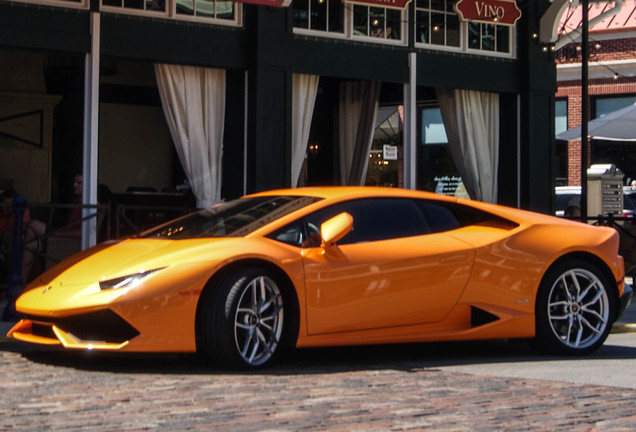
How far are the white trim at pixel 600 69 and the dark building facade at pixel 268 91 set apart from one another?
12.8 metres

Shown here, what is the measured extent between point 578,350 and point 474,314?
0.96 m

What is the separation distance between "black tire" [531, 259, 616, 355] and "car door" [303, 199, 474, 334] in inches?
30.5

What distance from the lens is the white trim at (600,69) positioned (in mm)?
30594

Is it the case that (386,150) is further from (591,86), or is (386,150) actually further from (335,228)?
(591,86)

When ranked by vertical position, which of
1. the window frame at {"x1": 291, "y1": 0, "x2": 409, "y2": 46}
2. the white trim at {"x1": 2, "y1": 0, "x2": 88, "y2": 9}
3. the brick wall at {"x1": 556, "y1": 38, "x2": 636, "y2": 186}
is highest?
the brick wall at {"x1": 556, "y1": 38, "x2": 636, "y2": 186}

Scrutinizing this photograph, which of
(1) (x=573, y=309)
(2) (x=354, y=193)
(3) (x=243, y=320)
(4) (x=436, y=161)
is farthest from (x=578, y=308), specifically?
(4) (x=436, y=161)

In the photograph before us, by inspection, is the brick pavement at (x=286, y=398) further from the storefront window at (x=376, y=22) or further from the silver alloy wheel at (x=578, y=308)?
the storefront window at (x=376, y=22)

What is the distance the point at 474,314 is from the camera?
26.0ft

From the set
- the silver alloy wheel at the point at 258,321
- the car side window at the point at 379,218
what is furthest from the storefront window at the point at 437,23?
the silver alloy wheel at the point at 258,321

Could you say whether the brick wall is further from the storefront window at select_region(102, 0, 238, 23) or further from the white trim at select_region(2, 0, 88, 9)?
the white trim at select_region(2, 0, 88, 9)

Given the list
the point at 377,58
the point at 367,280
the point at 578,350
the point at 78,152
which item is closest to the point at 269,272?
the point at 367,280

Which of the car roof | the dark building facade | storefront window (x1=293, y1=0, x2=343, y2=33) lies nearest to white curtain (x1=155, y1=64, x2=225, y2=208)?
the dark building facade

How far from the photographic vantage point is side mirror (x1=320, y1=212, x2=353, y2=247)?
23.7ft

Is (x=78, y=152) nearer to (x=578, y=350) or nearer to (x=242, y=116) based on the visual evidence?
(x=242, y=116)
